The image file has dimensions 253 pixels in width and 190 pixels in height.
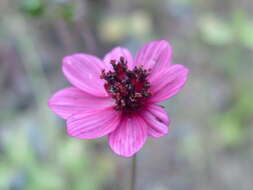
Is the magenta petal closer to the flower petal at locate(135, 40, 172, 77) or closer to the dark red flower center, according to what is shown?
the dark red flower center

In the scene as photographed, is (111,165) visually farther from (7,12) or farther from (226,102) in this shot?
(7,12)

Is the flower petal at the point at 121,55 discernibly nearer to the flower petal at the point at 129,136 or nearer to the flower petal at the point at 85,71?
the flower petal at the point at 85,71

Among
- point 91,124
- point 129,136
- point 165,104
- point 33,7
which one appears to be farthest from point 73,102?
point 165,104

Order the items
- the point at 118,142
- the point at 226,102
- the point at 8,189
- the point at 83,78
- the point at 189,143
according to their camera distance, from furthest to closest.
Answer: the point at 226,102, the point at 189,143, the point at 8,189, the point at 83,78, the point at 118,142

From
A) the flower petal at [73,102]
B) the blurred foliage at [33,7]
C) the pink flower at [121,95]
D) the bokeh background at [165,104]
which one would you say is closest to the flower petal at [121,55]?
the pink flower at [121,95]

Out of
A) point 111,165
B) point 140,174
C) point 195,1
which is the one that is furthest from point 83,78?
point 195,1

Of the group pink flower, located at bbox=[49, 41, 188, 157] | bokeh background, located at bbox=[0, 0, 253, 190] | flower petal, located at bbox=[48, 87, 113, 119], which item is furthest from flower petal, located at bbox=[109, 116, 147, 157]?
bokeh background, located at bbox=[0, 0, 253, 190]
